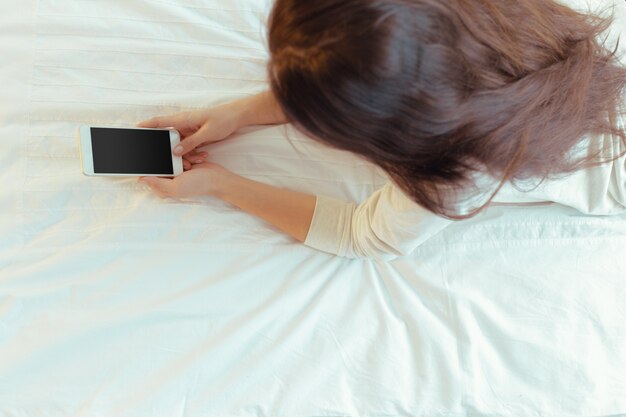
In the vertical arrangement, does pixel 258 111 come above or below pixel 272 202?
above

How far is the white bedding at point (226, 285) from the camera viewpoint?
2.54ft

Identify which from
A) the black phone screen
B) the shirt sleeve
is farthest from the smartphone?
the shirt sleeve

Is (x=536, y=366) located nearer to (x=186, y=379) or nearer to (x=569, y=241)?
(x=569, y=241)

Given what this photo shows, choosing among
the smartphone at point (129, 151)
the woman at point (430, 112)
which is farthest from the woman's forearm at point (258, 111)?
the smartphone at point (129, 151)

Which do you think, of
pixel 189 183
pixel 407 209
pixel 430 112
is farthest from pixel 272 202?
pixel 430 112

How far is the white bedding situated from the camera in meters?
0.77

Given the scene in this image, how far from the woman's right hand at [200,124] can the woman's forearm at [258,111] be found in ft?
0.03

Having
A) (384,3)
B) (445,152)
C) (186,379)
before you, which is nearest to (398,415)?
(186,379)

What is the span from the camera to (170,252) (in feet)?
2.67

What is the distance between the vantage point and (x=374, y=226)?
752 millimetres

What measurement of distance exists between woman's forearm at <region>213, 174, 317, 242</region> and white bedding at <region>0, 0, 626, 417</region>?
29mm

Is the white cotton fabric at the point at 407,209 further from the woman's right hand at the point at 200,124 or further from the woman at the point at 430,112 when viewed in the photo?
the woman's right hand at the point at 200,124

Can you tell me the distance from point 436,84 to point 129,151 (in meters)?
0.47

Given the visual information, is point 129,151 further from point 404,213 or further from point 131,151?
point 404,213
